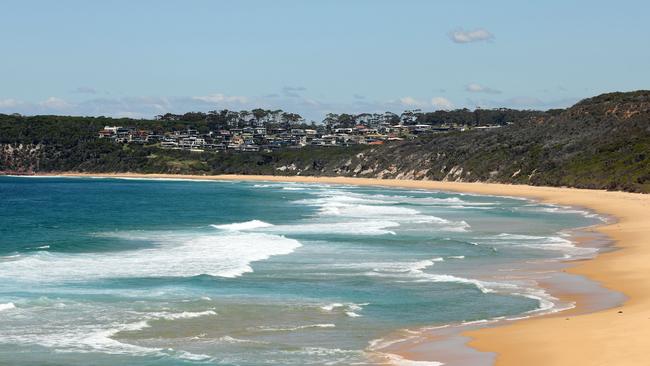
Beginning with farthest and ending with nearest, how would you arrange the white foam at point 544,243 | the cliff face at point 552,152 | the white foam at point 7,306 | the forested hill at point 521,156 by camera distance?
the forested hill at point 521,156, the cliff face at point 552,152, the white foam at point 544,243, the white foam at point 7,306

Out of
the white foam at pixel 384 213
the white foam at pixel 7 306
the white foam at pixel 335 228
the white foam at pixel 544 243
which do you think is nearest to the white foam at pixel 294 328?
the white foam at pixel 7 306

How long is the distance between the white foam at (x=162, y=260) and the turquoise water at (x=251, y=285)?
0.07m

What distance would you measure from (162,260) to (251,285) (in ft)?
A: 26.8

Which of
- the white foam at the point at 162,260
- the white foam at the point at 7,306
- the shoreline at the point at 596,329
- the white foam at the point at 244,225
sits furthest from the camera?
the white foam at the point at 244,225

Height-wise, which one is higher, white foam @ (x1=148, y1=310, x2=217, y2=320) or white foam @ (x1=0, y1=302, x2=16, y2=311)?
white foam @ (x1=148, y1=310, x2=217, y2=320)

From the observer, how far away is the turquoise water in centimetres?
2227

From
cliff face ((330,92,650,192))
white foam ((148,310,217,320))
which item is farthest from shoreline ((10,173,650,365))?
cliff face ((330,92,650,192))

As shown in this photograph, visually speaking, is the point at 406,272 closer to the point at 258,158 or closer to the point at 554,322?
the point at 554,322

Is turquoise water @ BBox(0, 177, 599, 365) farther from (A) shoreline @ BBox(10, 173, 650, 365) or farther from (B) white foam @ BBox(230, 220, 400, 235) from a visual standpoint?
(A) shoreline @ BBox(10, 173, 650, 365)

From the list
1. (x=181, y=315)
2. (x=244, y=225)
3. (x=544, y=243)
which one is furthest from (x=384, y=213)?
(x=181, y=315)

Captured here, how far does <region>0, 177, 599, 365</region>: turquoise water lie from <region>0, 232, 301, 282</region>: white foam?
0.24 feet

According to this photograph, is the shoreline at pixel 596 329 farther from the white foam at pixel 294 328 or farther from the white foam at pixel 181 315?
the white foam at pixel 181 315

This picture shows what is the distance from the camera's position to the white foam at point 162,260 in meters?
34.1

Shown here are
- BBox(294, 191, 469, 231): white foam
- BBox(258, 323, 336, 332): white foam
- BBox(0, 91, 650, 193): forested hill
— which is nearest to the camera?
BBox(258, 323, 336, 332): white foam
